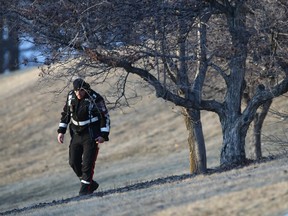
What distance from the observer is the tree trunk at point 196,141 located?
15.8m

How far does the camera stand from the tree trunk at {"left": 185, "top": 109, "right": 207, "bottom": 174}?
15844 millimetres

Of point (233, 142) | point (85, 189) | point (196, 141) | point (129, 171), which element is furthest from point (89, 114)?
point (129, 171)

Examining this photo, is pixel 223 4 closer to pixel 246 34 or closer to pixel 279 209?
pixel 246 34

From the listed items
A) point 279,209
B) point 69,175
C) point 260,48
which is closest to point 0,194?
point 69,175

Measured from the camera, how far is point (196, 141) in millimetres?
16109

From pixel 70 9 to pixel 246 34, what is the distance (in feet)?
9.18

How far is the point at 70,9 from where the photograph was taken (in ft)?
41.5

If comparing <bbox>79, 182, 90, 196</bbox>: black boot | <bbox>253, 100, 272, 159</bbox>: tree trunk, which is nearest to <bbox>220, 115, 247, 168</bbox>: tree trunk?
<bbox>79, 182, 90, 196</bbox>: black boot

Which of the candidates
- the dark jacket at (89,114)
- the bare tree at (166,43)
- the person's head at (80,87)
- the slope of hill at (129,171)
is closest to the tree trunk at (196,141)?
the slope of hill at (129,171)

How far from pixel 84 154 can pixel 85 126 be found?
1.55ft

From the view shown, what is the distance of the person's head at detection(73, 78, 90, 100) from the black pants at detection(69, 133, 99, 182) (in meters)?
0.68

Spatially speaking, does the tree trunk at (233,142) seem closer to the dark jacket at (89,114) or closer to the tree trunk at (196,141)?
the tree trunk at (196,141)

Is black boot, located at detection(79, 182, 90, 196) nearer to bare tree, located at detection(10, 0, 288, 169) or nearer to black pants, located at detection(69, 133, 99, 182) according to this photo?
black pants, located at detection(69, 133, 99, 182)

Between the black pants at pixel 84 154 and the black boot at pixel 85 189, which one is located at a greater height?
the black pants at pixel 84 154
